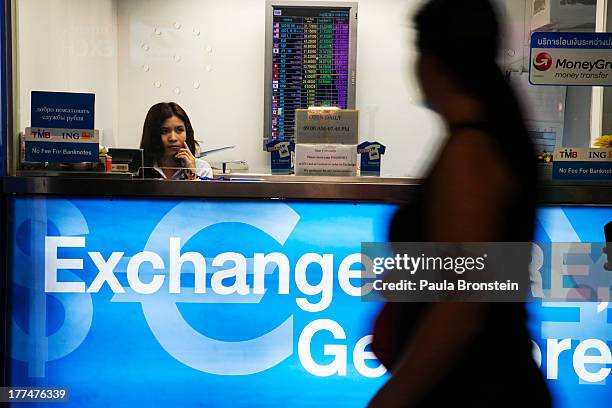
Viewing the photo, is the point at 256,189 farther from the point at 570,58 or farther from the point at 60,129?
the point at 570,58

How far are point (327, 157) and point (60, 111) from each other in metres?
0.98

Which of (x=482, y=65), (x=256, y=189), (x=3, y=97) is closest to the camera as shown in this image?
(x=482, y=65)

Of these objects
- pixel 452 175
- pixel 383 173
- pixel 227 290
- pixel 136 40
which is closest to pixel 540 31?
pixel 383 173

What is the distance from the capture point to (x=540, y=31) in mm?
2730

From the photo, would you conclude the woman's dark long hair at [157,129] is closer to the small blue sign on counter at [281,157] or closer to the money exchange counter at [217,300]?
the small blue sign on counter at [281,157]

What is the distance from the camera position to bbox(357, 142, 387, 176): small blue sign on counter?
306cm

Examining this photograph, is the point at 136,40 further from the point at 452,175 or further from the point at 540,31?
the point at 452,175

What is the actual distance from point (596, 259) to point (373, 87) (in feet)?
5.77

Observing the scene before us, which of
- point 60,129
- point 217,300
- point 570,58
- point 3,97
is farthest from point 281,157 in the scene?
point 570,58

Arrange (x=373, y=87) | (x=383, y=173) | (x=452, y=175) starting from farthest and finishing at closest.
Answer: (x=373, y=87)
(x=383, y=173)
(x=452, y=175)

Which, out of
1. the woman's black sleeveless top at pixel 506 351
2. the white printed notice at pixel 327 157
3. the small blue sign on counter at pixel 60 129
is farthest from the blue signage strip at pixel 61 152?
the woman's black sleeveless top at pixel 506 351

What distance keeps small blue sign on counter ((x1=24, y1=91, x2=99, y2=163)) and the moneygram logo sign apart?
1.60 m

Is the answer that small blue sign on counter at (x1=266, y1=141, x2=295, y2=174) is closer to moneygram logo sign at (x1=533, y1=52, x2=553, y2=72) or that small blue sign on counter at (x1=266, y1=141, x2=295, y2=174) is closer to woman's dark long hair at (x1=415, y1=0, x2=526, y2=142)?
moneygram logo sign at (x1=533, y1=52, x2=553, y2=72)

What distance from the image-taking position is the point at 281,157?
3.27 metres
